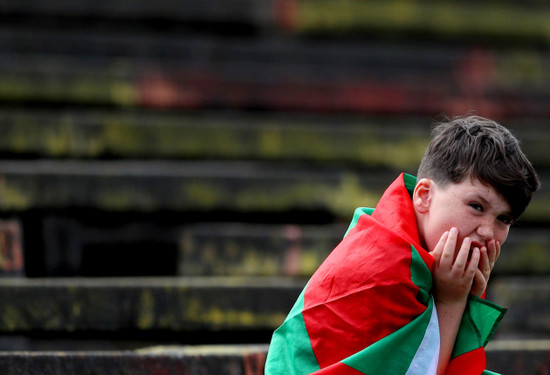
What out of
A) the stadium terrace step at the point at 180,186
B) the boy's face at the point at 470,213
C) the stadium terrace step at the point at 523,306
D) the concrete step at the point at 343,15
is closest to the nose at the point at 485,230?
the boy's face at the point at 470,213

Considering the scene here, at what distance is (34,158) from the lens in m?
3.29

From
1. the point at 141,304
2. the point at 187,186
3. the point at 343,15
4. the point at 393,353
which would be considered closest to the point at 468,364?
the point at 393,353

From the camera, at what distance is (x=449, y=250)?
4.79 feet

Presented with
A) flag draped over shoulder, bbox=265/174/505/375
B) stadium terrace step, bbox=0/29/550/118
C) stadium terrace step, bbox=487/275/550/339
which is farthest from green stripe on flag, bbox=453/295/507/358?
stadium terrace step, bbox=0/29/550/118

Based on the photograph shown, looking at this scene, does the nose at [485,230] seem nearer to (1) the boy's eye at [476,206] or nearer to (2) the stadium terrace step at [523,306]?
(1) the boy's eye at [476,206]

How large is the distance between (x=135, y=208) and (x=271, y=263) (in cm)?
67

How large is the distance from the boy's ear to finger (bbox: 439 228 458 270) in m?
0.11

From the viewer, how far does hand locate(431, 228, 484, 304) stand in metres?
1.46

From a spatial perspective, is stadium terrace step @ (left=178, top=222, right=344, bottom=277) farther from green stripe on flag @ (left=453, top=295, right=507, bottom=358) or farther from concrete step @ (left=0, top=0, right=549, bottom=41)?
concrete step @ (left=0, top=0, right=549, bottom=41)

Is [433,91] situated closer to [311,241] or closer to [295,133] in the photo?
[295,133]

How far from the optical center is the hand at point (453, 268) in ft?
4.80

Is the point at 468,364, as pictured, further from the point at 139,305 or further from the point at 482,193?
the point at 139,305

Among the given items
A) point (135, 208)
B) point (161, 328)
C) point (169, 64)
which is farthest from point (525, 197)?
point (169, 64)

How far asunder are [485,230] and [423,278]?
6.5 inches
